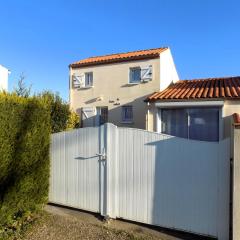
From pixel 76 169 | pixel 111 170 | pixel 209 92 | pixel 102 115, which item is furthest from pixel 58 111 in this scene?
pixel 111 170

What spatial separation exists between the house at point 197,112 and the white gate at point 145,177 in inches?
289

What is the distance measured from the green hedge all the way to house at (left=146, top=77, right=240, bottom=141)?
7745 mm

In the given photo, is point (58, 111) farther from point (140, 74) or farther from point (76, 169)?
point (76, 169)

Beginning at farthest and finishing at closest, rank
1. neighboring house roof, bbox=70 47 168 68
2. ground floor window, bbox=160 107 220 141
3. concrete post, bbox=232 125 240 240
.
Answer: neighboring house roof, bbox=70 47 168 68 → ground floor window, bbox=160 107 220 141 → concrete post, bbox=232 125 240 240

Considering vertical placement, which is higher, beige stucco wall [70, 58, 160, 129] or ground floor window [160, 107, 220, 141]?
beige stucco wall [70, 58, 160, 129]

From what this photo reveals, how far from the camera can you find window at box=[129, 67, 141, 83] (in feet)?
56.3

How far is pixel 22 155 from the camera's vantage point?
616 centimetres

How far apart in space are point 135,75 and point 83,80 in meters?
3.64

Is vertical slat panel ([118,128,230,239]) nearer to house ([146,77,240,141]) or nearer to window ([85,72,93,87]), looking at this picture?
house ([146,77,240,141])

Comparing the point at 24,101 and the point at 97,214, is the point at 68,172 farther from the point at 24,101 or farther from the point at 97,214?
the point at 24,101

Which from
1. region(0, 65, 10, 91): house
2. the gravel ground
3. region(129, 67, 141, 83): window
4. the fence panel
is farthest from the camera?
region(0, 65, 10, 91): house

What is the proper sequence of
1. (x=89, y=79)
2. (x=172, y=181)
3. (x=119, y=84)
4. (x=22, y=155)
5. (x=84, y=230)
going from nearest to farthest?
(x=172, y=181) → (x=84, y=230) → (x=22, y=155) → (x=119, y=84) → (x=89, y=79)

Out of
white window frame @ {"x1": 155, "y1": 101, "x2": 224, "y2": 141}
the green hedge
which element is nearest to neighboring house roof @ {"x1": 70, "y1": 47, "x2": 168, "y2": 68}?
white window frame @ {"x1": 155, "y1": 101, "x2": 224, "y2": 141}

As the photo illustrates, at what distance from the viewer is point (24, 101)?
6277 mm
